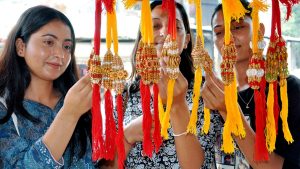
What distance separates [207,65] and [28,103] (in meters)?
0.59

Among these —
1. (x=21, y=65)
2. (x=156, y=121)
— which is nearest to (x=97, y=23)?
(x=156, y=121)

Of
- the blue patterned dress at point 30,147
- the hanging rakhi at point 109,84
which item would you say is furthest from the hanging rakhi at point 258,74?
the blue patterned dress at point 30,147

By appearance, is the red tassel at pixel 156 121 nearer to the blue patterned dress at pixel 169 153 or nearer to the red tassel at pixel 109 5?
the red tassel at pixel 109 5

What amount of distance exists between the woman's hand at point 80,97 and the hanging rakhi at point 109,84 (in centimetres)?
7

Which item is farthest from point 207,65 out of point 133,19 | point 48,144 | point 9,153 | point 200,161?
point 133,19

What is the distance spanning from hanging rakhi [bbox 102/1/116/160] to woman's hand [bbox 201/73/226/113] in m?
0.23

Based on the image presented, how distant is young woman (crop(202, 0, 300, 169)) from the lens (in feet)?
3.01

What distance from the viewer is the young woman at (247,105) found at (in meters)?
0.92

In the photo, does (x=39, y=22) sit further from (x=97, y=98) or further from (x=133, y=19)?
(x=133, y=19)

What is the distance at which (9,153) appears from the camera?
3.34ft

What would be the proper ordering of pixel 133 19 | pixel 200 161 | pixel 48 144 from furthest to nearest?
pixel 133 19 < pixel 200 161 < pixel 48 144

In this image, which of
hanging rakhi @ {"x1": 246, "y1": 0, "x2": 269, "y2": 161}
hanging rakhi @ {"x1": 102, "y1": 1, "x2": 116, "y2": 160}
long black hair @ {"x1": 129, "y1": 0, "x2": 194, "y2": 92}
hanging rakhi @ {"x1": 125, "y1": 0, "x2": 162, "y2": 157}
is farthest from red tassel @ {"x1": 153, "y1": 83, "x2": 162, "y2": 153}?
long black hair @ {"x1": 129, "y1": 0, "x2": 194, "y2": 92}

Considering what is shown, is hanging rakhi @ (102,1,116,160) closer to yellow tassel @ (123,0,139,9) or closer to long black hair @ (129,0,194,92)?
yellow tassel @ (123,0,139,9)

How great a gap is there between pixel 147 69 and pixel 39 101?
1.68 ft
